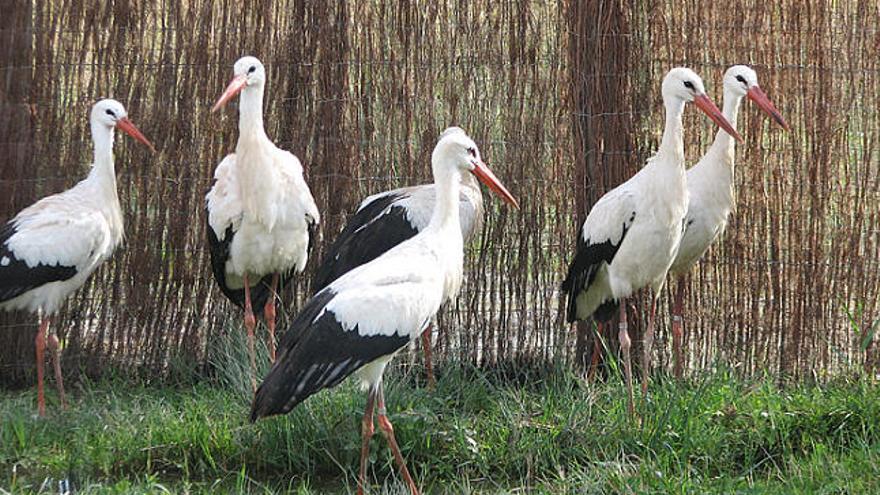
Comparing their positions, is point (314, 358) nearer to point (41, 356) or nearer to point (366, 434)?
point (366, 434)

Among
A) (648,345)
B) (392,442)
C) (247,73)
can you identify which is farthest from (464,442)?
(247,73)

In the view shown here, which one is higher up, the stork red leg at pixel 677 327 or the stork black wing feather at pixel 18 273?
the stork black wing feather at pixel 18 273

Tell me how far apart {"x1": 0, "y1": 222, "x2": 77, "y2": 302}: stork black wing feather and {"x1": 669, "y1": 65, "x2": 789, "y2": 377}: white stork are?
3.10 metres

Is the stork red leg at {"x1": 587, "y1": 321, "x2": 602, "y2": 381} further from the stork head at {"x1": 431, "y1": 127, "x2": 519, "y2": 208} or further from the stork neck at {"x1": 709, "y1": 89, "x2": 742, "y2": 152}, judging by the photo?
the stork head at {"x1": 431, "y1": 127, "x2": 519, "y2": 208}

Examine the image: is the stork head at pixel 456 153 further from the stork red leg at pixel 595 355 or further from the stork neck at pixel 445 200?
the stork red leg at pixel 595 355

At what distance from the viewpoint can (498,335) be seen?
7230mm

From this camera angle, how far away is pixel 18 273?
262 inches

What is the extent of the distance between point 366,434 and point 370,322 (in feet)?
1.57

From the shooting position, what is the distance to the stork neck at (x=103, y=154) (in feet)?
22.3

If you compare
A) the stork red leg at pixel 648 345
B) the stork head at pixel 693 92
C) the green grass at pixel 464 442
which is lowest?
Answer: the green grass at pixel 464 442

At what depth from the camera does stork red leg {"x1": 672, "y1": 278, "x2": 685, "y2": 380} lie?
6.93 metres

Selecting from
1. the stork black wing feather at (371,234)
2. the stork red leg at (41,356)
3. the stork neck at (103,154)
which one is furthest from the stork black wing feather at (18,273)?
the stork black wing feather at (371,234)

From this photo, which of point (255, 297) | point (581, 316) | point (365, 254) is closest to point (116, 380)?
point (255, 297)

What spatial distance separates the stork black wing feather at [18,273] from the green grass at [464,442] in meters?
0.69
